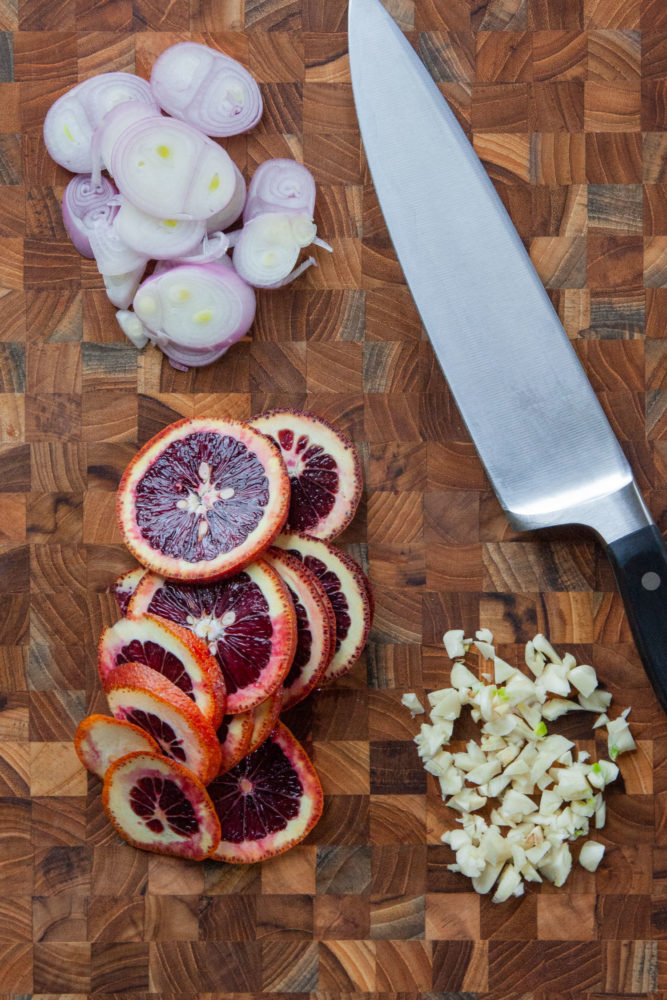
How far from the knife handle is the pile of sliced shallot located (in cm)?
83

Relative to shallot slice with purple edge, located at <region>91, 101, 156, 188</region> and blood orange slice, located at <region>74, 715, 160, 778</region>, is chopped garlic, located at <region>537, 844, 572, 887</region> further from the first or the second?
shallot slice with purple edge, located at <region>91, 101, 156, 188</region>

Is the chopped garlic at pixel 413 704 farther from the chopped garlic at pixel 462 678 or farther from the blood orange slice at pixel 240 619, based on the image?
the blood orange slice at pixel 240 619

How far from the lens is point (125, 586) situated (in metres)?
1.74

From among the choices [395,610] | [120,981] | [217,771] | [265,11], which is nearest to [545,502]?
[395,610]

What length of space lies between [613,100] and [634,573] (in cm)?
94

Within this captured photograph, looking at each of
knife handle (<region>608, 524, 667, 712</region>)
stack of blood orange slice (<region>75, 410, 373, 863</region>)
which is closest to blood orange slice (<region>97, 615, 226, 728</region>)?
stack of blood orange slice (<region>75, 410, 373, 863</region>)

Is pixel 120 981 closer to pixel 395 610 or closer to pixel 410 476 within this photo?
pixel 395 610

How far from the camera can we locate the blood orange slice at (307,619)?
1641 mm

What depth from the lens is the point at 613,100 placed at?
1.78 meters

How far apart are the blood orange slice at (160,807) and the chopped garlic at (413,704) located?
0.42 m

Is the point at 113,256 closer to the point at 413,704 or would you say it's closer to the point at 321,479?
the point at 321,479

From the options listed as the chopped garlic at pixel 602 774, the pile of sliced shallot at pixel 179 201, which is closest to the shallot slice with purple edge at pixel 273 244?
the pile of sliced shallot at pixel 179 201

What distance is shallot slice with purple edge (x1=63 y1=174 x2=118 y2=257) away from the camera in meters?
1.76

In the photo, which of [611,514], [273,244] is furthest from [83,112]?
[611,514]
